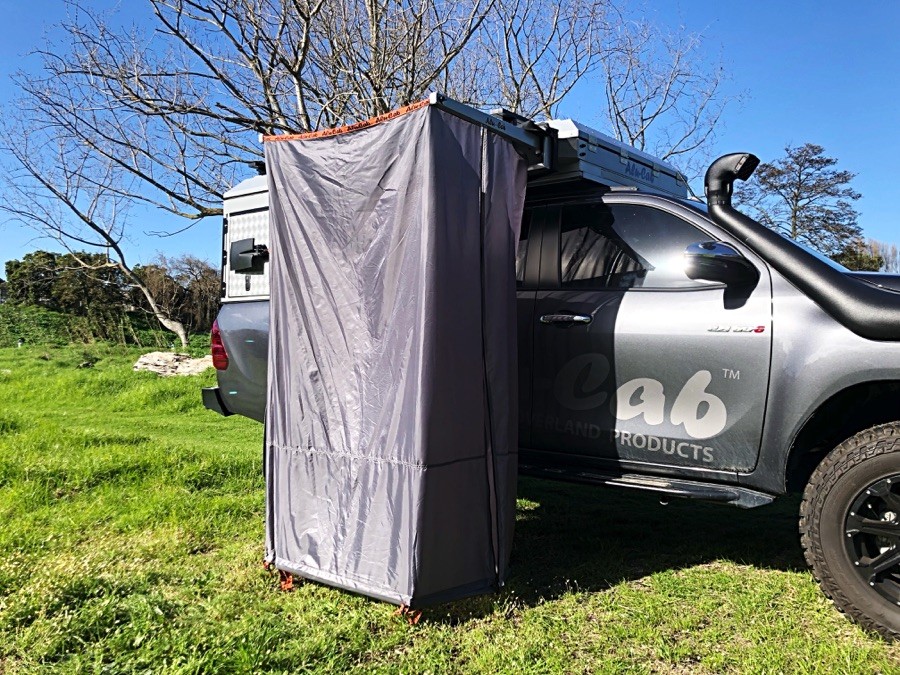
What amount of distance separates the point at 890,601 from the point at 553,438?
5.51 feet

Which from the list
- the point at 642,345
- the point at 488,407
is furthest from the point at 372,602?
the point at 642,345

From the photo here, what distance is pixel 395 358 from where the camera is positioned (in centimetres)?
310

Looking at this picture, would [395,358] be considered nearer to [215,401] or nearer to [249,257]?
[249,257]

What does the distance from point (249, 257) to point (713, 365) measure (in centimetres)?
324

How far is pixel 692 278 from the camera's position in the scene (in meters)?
3.21

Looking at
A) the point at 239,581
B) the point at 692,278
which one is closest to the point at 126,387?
the point at 239,581

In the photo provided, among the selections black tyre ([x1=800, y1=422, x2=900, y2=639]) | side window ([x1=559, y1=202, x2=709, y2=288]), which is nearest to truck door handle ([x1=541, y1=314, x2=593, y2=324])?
side window ([x1=559, y1=202, x2=709, y2=288])

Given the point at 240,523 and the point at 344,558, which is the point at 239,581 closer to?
the point at 344,558

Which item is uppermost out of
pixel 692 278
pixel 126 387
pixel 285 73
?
pixel 285 73

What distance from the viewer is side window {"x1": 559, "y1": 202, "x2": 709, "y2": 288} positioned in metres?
3.56

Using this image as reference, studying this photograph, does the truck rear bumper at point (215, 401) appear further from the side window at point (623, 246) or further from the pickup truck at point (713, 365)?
the side window at point (623, 246)

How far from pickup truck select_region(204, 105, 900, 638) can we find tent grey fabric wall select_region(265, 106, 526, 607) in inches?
20.0

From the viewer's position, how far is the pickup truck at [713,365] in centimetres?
284

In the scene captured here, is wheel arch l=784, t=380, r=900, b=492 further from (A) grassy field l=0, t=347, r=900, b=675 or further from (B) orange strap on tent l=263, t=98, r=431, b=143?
(B) orange strap on tent l=263, t=98, r=431, b=143
